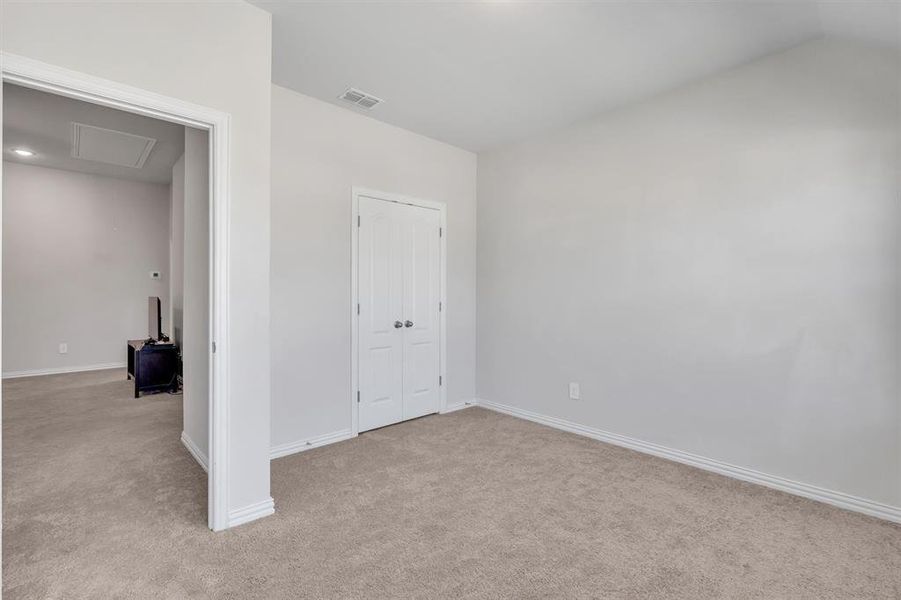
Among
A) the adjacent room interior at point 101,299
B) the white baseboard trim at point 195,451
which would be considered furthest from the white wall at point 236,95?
the white baseboard trim at point 195,451

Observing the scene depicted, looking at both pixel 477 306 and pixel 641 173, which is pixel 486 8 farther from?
pixel 477 306

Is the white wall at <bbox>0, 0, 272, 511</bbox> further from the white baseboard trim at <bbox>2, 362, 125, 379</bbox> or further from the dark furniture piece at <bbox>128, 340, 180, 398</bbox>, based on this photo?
the white baseboard trim at <bbox>2, 362, 125, 379</bbox>

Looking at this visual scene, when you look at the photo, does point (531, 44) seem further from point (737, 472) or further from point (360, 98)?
point (737, 472)

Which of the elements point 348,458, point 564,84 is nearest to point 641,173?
point 564,84

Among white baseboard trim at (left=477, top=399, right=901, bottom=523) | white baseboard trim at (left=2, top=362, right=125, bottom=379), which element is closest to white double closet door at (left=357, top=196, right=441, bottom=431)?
white baseboard trim at (left=477, top=399, right=901, bottom=523)

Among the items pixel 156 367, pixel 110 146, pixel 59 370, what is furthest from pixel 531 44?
pixel 59 370

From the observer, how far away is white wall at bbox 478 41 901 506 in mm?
2541

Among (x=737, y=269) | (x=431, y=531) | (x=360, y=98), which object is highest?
(x=360, y=98)

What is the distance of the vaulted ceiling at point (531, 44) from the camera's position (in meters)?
2.40

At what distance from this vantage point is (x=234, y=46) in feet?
7.69

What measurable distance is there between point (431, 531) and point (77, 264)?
6.58m

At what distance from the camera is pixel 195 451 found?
3.28 metres

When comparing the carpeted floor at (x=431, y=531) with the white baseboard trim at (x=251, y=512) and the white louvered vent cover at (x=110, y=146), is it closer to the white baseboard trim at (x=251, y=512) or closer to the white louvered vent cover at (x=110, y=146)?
the white baseboard trim at (x=251, y=512)

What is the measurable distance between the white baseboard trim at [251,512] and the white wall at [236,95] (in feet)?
0.09
